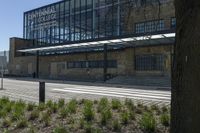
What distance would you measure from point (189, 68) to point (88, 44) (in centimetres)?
3669

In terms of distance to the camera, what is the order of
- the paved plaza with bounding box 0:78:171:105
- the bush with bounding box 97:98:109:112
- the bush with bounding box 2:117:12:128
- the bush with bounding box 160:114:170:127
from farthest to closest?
the paved plaza with bounding box 0:78:171:105 → the bush with bounding box 97:98:109:112 → the bush with bounding box 2:117:12:128 → the bush with bounding box 160:114:170:127

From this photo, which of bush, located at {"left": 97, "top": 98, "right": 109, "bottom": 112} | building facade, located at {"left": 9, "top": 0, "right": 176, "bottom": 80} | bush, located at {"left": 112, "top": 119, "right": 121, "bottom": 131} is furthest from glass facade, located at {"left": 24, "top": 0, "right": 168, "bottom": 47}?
bush, located at {"left": 112, "top": 119, "right": 121, "bottom": 131}

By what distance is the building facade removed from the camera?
3600 centimetres

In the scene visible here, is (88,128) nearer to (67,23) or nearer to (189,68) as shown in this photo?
(189,68)

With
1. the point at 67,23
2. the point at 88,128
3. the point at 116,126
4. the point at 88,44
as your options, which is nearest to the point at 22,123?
the point at 88,128

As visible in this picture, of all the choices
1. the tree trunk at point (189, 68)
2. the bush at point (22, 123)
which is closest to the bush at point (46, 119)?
the bush at point (22, 123)

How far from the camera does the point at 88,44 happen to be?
41188 millimetres

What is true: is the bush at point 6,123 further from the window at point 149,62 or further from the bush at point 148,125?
the window at point 149,62

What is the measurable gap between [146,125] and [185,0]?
2.93m

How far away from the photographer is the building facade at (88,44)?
36000 millimetres

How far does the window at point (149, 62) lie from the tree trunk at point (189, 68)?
32.0m

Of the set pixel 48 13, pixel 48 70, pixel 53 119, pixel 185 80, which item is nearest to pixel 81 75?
pixel 48 70

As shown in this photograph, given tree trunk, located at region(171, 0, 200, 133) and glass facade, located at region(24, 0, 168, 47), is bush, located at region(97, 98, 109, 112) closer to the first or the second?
tree trunk, located at region(171, 0, 200, 133)

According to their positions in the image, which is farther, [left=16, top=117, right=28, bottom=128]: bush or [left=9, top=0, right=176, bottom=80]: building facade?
[left=9, top=0, right=176, bottom=80]: building facade
